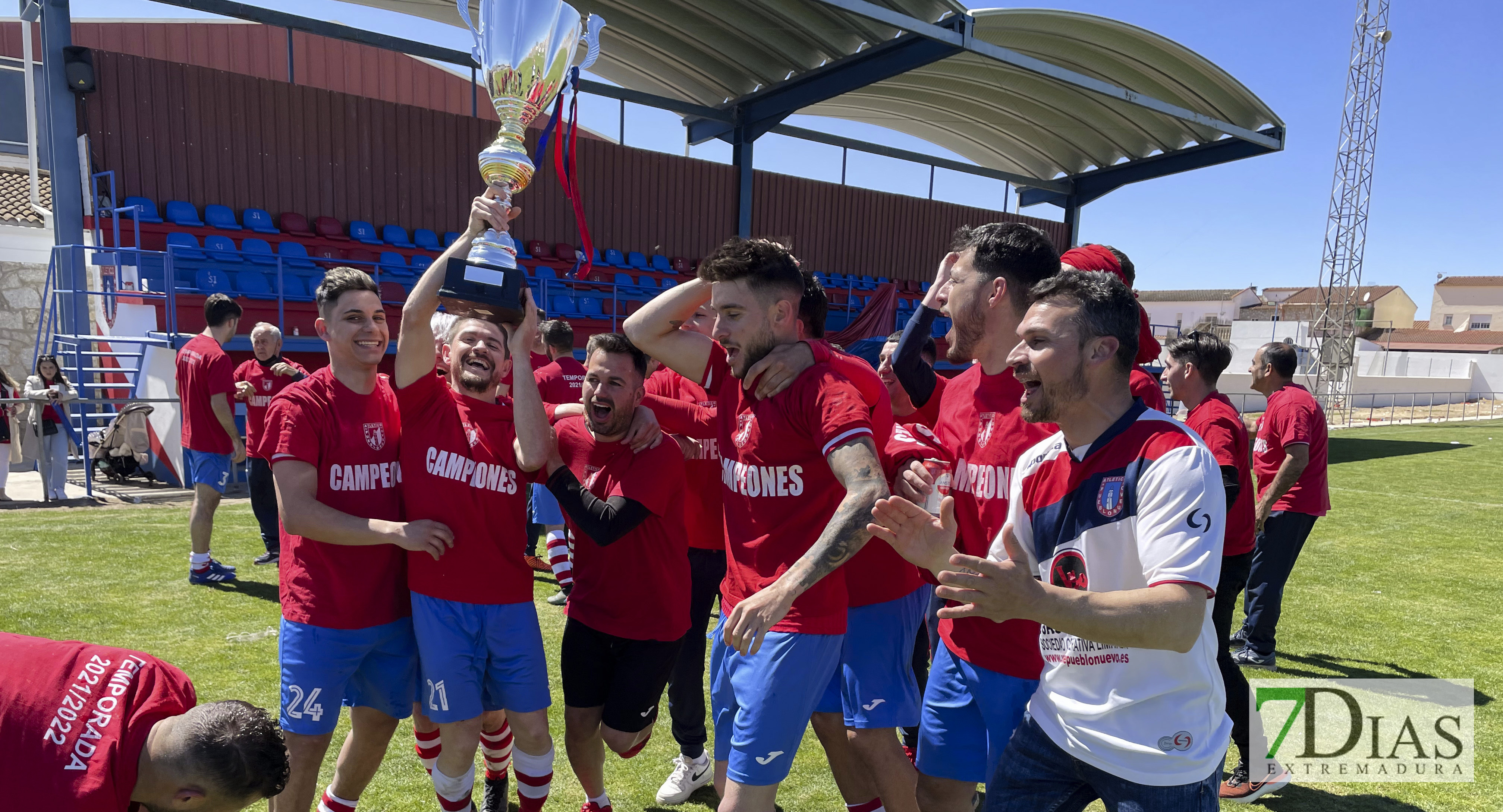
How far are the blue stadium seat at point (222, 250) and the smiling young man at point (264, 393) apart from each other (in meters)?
6.55

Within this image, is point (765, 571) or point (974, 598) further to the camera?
point (765, 571)

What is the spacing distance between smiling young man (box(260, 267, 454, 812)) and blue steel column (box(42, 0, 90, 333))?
11.7m

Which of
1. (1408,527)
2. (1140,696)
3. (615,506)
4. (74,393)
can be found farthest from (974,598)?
(74,393)

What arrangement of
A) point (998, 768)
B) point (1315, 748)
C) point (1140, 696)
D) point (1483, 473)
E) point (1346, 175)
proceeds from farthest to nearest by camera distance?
1. point (1346, 175)
2. point (1483, 473)
3. point (1315, 748)
4. point (998, 768)
5. point (1140, 696)

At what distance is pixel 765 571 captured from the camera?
2609mm

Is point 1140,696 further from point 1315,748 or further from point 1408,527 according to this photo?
point 1408,527

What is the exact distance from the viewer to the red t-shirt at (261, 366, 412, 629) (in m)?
2.87

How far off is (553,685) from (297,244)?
1282 cm

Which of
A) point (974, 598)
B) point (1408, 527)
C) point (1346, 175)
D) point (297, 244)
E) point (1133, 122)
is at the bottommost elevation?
point (1408, 527)

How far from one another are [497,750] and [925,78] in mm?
17010

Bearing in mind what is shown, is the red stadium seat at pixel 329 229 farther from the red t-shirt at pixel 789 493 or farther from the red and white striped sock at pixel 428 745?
the red t-shirt at pixel 789 493

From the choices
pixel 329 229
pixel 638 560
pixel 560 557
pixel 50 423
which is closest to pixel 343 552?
pixel 638 560

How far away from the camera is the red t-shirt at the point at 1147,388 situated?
3.03 m

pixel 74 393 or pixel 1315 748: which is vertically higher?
pixel 74 393
